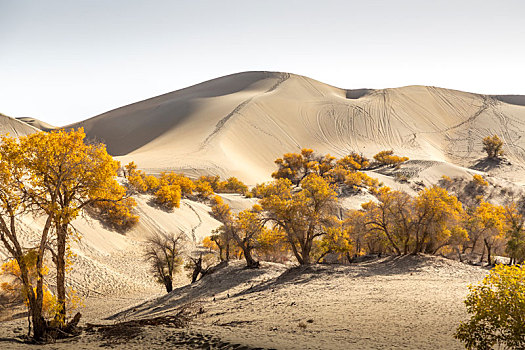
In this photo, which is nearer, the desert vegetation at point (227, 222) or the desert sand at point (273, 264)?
the desert sand at point (273, 264)

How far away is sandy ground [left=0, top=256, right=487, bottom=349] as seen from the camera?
923 cm

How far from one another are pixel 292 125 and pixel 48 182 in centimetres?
9133

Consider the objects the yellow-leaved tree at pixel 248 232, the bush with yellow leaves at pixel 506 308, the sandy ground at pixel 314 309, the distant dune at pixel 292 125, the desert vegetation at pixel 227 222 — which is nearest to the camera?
the bush with yellow leaves at pixel 506 308

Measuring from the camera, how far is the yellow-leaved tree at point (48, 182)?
10.2m

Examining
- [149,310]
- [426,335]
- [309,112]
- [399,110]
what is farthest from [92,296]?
[399,110]

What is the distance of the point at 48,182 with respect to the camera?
1085 centimetres

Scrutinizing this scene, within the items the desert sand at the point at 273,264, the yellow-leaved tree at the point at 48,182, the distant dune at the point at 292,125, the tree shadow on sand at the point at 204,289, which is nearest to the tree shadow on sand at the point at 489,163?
the desert sand at the point at 273,264

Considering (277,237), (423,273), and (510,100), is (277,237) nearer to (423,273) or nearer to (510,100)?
(423,273)

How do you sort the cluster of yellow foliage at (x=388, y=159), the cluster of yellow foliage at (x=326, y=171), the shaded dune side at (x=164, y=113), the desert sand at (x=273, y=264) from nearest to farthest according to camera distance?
the desert sand at (x=273, y=264) → the cluster of yellow foliage at (x=326, y=171) → the cluster of yellow foliage at (x=388, y=159) → the shaded dune side at (x=164, y=113)

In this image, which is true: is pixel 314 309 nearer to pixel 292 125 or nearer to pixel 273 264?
pixel 273 264

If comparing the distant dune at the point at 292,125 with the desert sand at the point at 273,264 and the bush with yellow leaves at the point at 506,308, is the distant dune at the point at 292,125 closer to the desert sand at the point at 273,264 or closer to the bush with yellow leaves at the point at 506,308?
the desert sand at the point at 273,264

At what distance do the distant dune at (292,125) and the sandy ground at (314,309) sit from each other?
46401mm

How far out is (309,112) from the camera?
354 ft

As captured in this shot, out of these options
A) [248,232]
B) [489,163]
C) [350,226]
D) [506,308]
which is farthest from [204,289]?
[489,163]
